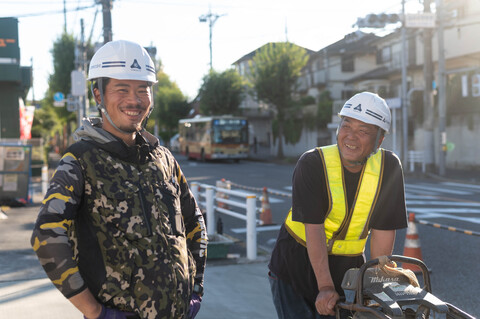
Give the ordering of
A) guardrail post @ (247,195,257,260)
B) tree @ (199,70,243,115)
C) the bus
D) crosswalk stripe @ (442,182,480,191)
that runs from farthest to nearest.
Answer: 1. tree @ (199,70,243,115)
2. the bus
3. crosswalk stripe @ (442,182,480,191)
4. guardrail post @ (247,195,257,260)

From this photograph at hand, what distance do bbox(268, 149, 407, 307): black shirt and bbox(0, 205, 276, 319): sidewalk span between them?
102 inches

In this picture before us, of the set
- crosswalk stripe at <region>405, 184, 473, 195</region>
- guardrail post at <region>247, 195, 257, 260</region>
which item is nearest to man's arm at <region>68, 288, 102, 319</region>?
guardrail post at <region>247, 195, 257, 260</region>

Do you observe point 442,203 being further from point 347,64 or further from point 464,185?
point 347,64

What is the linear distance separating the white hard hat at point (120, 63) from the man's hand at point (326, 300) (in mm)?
1284

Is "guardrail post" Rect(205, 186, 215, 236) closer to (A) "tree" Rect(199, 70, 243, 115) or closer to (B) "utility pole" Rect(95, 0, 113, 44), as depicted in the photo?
(B) "utility pole" Rect(95, 0, 113, 44)

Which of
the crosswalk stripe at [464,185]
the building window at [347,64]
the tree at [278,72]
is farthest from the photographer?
the building window at [347,64]

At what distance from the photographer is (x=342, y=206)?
108 inches

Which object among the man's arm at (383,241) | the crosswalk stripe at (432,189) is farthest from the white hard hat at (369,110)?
the crosswalk stripe at (432,189)

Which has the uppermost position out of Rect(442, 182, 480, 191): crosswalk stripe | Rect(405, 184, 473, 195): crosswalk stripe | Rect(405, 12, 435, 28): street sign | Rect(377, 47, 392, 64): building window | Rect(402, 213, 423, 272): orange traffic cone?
Rect(377, 47, 392, 64): building window

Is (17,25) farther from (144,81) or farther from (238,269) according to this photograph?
(144,81)

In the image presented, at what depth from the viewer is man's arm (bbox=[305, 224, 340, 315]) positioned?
8.43ft

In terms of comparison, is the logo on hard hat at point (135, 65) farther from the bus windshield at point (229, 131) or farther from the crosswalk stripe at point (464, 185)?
the bus windshield at point (229, 131)

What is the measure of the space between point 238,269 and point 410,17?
1784cm

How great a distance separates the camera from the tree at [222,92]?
4991cm
